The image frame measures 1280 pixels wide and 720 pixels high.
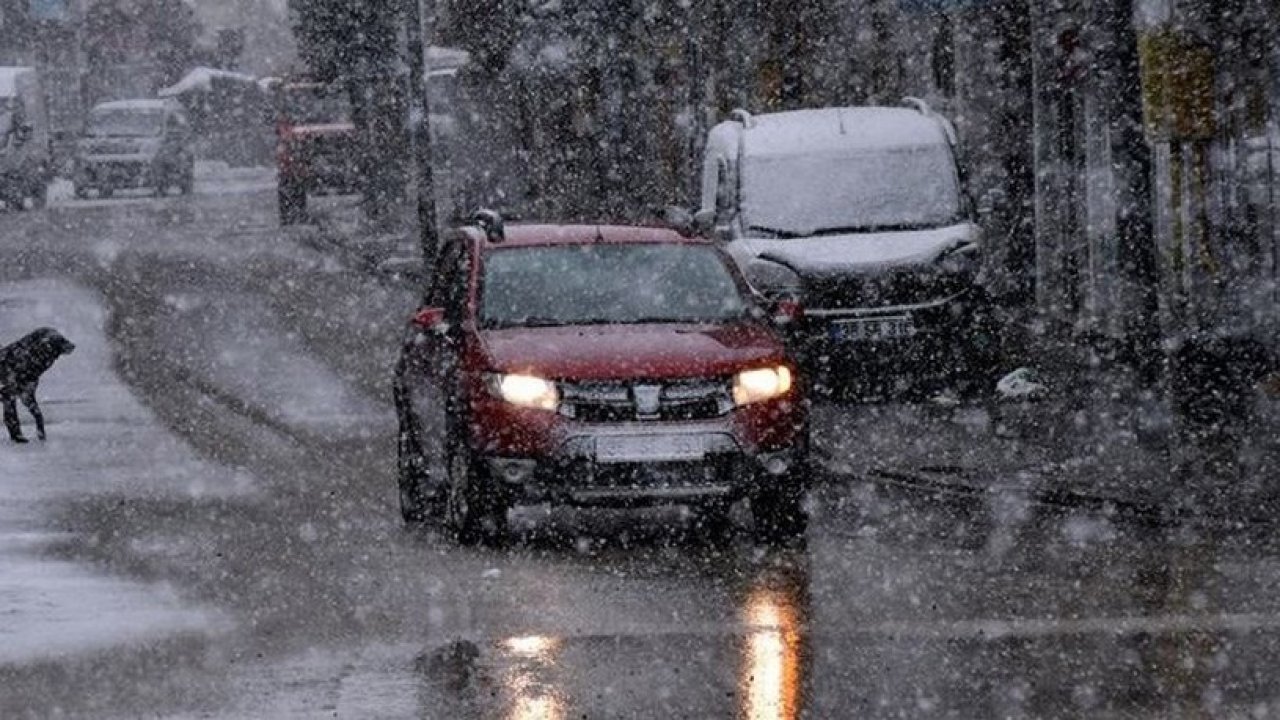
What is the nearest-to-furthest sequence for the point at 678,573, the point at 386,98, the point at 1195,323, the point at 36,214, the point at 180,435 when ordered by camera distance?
the point at 678,573 → the point at 180,435 → the point at 1195,323 → the point at 386,98 → the point at 36,214

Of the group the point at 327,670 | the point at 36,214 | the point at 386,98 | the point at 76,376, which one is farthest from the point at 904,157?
the point at 36,214

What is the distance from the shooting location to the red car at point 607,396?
1391 centimetres

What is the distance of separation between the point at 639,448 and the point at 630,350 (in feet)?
1.80

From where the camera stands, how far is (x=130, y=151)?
60.6 meters

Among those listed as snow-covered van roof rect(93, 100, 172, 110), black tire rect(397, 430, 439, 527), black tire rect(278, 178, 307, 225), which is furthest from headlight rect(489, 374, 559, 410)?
snow-covered van roof rect(93, 100, 172, 110)

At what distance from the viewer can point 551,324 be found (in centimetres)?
1481

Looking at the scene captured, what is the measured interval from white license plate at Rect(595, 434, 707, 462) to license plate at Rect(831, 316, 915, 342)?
793 cm

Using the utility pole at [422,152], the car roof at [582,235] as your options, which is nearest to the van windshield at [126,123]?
the utility pole at [422,152]

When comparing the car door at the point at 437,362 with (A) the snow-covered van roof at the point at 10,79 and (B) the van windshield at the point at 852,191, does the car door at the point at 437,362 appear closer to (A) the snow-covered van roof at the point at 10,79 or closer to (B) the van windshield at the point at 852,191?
(B) the van windshield at the point at 852,191

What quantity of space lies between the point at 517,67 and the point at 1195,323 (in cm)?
2595

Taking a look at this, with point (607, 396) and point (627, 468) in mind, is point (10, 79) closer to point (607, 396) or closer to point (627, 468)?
point (607, 396)

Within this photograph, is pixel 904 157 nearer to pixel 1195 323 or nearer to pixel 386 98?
pixel 1195 323

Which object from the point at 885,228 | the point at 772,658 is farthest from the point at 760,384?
the point at 885,228

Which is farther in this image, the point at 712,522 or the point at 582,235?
the point at 582,235
